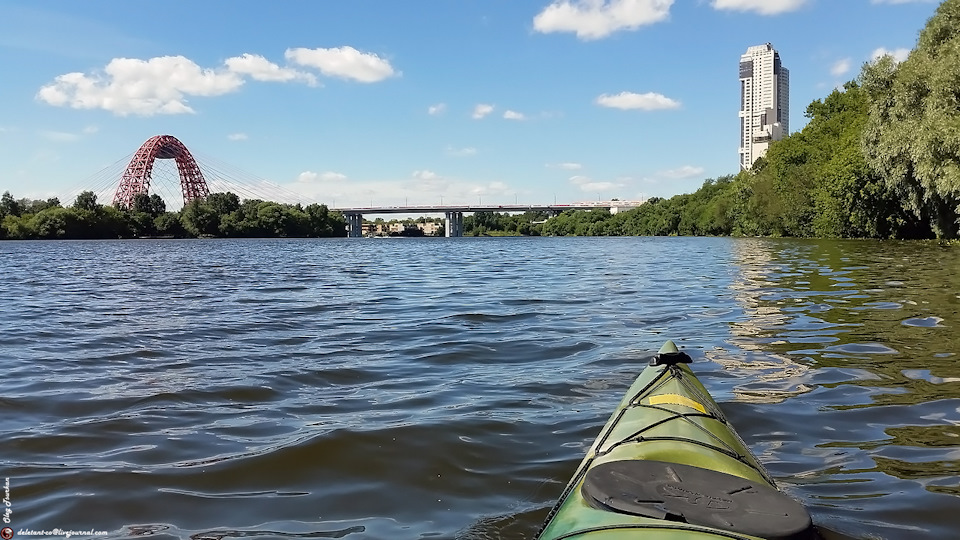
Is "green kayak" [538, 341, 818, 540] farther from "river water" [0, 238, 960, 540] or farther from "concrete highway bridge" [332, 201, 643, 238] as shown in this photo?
"concrete highway bridge" [332, 201, 643, 238]

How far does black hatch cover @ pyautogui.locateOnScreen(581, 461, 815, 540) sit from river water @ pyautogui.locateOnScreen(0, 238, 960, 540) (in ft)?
2.90

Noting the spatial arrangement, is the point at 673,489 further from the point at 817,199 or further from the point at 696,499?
the point at 817,199

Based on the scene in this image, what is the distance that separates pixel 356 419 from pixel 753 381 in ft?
12.3

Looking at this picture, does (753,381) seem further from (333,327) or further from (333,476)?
(333,327)

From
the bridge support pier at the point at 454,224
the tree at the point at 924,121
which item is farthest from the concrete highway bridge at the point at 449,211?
the tree at the point at 924,121

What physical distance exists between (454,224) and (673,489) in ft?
349

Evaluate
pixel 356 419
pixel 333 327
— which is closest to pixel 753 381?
pixel 356 419

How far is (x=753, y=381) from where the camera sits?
256 inches

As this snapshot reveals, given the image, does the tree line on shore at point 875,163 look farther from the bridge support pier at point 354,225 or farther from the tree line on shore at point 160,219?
the tree line on shore at point 160,219

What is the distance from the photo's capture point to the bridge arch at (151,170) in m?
94.2

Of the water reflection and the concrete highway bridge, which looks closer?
the water reflection

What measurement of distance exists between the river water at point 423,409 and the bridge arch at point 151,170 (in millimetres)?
91251

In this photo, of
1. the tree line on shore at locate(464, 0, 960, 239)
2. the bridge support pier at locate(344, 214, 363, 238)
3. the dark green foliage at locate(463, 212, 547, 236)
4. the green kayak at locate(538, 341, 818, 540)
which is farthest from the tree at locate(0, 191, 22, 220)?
the green kayak at locate(538, 341, 818, 540)

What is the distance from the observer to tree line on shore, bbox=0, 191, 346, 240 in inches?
3108
